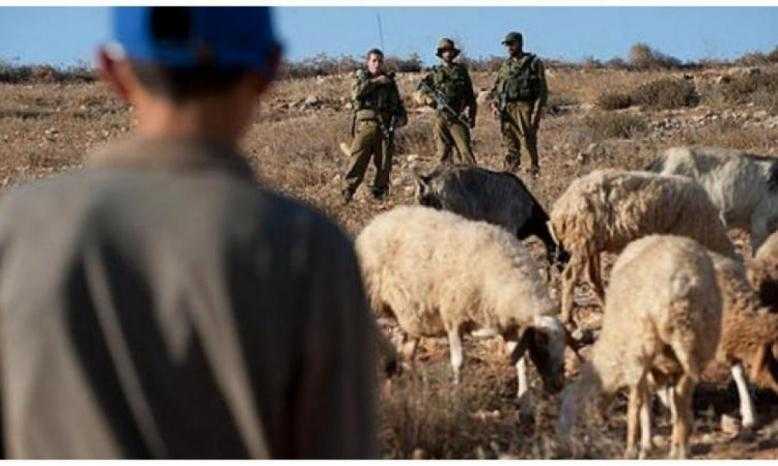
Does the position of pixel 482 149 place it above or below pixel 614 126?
below

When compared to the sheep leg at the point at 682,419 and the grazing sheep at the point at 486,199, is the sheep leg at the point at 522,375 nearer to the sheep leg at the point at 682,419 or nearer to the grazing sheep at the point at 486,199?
the sheep leg at the point at 682,419

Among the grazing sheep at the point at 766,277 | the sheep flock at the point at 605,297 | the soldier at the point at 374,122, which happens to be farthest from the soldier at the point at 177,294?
the soldier at the point at 374,122

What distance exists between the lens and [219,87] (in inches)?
86.3

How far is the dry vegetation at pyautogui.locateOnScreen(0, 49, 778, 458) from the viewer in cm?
789

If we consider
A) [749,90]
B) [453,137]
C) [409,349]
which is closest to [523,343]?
[409,349]

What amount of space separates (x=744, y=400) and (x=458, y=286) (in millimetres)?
1862

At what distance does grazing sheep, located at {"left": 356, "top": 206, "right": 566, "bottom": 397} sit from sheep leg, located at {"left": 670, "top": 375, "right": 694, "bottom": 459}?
1.15 meters

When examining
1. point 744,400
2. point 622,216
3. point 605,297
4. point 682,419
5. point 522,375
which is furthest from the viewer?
point 622,216

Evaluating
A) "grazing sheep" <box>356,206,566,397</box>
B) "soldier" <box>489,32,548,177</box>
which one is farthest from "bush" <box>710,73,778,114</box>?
"grazing sheep" <box>356,206,566,397</box>

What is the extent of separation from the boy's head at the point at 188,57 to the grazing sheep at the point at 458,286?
6.51m

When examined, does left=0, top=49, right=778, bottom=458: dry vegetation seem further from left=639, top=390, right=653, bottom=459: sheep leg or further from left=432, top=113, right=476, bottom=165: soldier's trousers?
left=432, top=113, right=476, bottom=165: soldier's trousers

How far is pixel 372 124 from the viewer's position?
18203mm

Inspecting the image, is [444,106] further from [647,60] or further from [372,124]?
[647,60]

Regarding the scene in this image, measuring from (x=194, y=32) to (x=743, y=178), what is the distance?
476 inches
